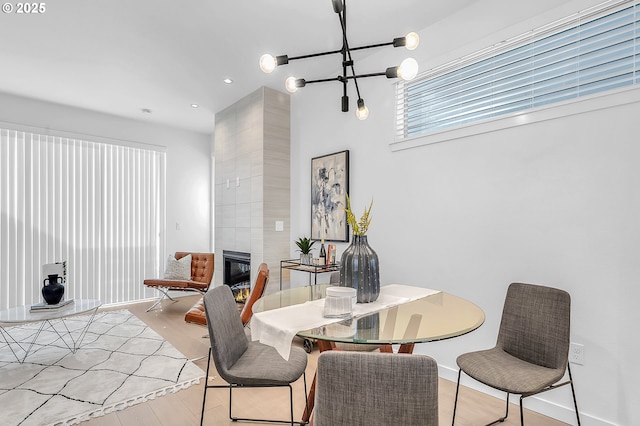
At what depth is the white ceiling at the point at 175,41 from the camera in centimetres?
268

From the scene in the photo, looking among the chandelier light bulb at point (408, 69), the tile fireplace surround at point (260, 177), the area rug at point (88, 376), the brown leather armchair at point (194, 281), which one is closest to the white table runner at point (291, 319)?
the chandelier light bulb at point (408, 69)

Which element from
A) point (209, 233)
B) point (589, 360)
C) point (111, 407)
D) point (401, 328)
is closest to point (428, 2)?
point (401, 328)

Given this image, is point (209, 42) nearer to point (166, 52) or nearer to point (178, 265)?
point (166, 52)

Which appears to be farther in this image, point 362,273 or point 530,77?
point 530,77

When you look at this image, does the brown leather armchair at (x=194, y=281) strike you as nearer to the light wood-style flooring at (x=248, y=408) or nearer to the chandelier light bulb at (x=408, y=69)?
the light wood-style flooring at (x=248, y=408)

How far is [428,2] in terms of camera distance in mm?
2609

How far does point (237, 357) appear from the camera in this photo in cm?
186

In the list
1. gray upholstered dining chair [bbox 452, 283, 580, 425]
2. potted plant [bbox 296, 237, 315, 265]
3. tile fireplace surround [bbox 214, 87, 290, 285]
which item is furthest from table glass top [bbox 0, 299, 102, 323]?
gray upholstered dining chair [bbox 452, 283, 580, 425]

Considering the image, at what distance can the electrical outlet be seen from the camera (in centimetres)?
207

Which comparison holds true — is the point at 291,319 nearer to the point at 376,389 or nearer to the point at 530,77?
the point at 376,389

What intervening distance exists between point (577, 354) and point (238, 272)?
12.4ft

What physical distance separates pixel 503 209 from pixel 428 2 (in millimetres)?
1667

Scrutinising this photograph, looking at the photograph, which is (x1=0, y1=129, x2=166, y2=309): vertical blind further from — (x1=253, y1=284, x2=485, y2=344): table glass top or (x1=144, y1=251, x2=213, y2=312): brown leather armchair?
(x1=253, y1=284, x2=485, y2=344): table glass top

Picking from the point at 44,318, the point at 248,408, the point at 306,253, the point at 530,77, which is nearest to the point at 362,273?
the point at 248,408
